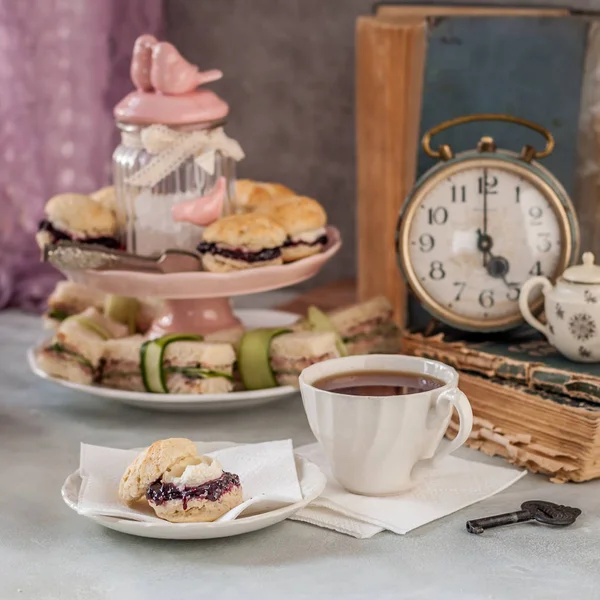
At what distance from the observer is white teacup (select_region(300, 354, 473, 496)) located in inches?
35.8

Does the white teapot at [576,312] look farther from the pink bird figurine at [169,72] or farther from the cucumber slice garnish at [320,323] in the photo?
the pink bird figurine at [169,72]

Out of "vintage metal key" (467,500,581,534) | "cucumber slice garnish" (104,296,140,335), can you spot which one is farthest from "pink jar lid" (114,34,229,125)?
"vintage metal key" (467,500,581,534)

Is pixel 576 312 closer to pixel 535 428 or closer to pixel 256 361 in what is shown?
pixel 535 428

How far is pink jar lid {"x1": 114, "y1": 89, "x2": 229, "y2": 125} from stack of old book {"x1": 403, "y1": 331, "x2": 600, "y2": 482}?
37 cm

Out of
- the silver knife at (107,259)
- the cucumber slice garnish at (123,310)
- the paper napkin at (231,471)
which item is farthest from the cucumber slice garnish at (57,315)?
the paper napkin at (231,471)

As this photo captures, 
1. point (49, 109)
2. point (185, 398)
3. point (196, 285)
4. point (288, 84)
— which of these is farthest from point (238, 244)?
point (288, 84)

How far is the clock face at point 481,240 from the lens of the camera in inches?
48.0

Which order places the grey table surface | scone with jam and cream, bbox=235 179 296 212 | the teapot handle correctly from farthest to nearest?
scone with jam and cream, bbox=235 179 296 212 → the teapot handle → the grey table surface

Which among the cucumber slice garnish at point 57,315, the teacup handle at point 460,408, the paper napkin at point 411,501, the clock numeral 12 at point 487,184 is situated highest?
the clock numeral 12 at point 487,184

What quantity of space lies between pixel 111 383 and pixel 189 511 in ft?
1.31

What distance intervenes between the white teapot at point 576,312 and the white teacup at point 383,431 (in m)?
0.20

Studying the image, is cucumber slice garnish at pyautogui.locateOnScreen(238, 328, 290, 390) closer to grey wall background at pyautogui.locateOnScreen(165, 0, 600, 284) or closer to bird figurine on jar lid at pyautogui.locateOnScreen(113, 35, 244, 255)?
bird figurine on jar lid at pyautogui.locateOnScreen(113, 35, 244, 255)

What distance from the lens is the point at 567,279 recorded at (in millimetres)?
1106

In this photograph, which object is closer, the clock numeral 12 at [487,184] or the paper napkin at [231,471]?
the paper napkin at [231,471]
